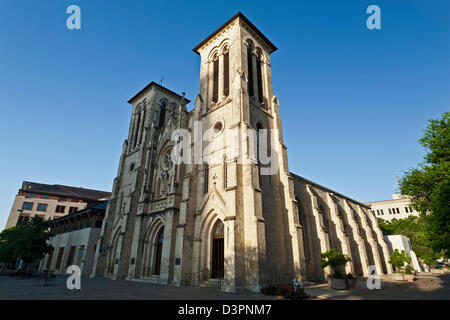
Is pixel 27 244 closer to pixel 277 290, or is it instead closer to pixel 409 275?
pixel 277 290

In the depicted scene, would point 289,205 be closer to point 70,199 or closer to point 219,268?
point 219,268

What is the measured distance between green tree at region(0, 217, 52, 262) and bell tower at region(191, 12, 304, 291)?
21.6 m

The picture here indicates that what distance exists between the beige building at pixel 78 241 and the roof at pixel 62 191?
1902 cm

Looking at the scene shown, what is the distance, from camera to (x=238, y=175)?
17.2m

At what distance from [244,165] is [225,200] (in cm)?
313

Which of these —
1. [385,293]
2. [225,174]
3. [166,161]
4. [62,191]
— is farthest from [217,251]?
[62,191]

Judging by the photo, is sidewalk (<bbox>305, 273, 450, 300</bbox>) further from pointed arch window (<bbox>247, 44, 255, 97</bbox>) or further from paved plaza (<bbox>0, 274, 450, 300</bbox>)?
pointed arch window (<bbox>247, 44, 255, 97</bbox>)

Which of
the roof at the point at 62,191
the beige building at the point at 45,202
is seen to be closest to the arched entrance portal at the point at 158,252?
the beige building at the point at 45,202

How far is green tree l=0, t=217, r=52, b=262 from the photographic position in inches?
1025

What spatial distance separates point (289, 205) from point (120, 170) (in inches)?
959

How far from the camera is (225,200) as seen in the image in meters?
17.7

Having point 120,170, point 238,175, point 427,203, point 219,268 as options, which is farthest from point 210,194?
point 120,170

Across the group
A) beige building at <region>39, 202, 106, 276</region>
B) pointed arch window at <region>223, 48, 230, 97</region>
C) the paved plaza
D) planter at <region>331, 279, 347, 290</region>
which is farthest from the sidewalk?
beige building at <region>39, 202, 106, 276</region>
